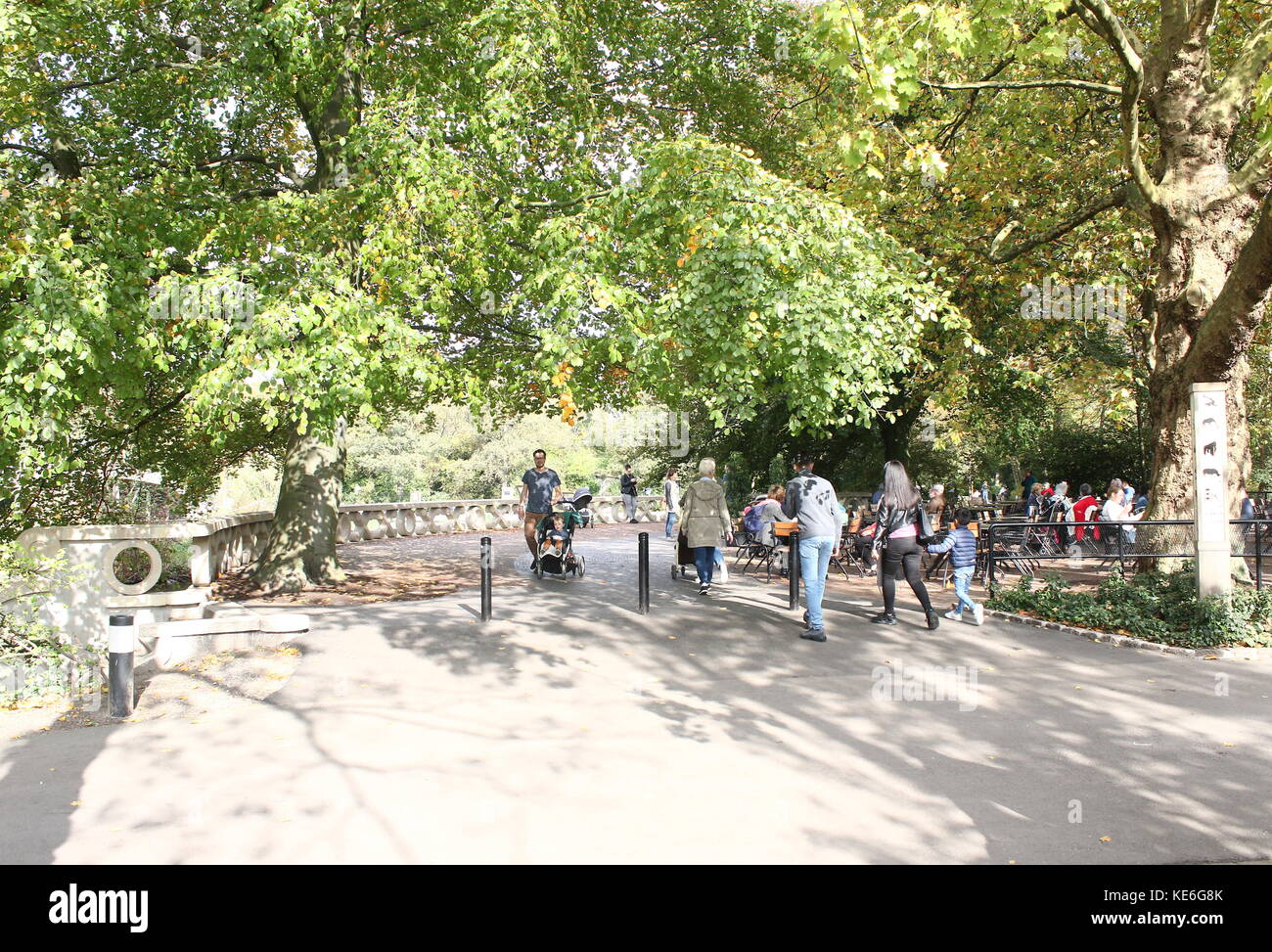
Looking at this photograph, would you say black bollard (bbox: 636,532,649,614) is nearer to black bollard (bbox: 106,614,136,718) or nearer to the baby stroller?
the baby stroller

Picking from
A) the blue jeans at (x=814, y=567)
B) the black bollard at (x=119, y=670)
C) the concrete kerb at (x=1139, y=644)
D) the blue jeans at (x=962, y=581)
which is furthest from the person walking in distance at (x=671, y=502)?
the black bollard at (x=119, y=670)

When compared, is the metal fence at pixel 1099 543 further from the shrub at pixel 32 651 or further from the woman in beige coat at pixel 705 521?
the shrub at pixel 32 651

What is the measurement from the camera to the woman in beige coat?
12.6m

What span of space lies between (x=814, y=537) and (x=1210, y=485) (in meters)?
3.99

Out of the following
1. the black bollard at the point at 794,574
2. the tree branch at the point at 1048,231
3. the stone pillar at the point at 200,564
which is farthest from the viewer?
the tree branch at the point at 1048,231

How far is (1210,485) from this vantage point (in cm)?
945

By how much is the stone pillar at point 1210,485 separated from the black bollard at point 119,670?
9646 mm

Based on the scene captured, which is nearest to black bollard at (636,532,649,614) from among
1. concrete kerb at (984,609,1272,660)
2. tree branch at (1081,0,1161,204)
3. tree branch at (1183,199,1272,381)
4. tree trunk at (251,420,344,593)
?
concrete kerb at (984,609,1272,660)

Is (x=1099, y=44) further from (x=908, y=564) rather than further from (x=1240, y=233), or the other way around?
(x=908, y=564)

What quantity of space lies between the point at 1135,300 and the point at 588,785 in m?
18.1

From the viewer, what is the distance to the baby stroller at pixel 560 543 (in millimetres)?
14617

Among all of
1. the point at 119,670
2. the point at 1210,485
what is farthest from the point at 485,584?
the point at 1210,485

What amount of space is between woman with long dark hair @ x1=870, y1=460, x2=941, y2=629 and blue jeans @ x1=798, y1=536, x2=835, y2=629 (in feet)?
3.24
